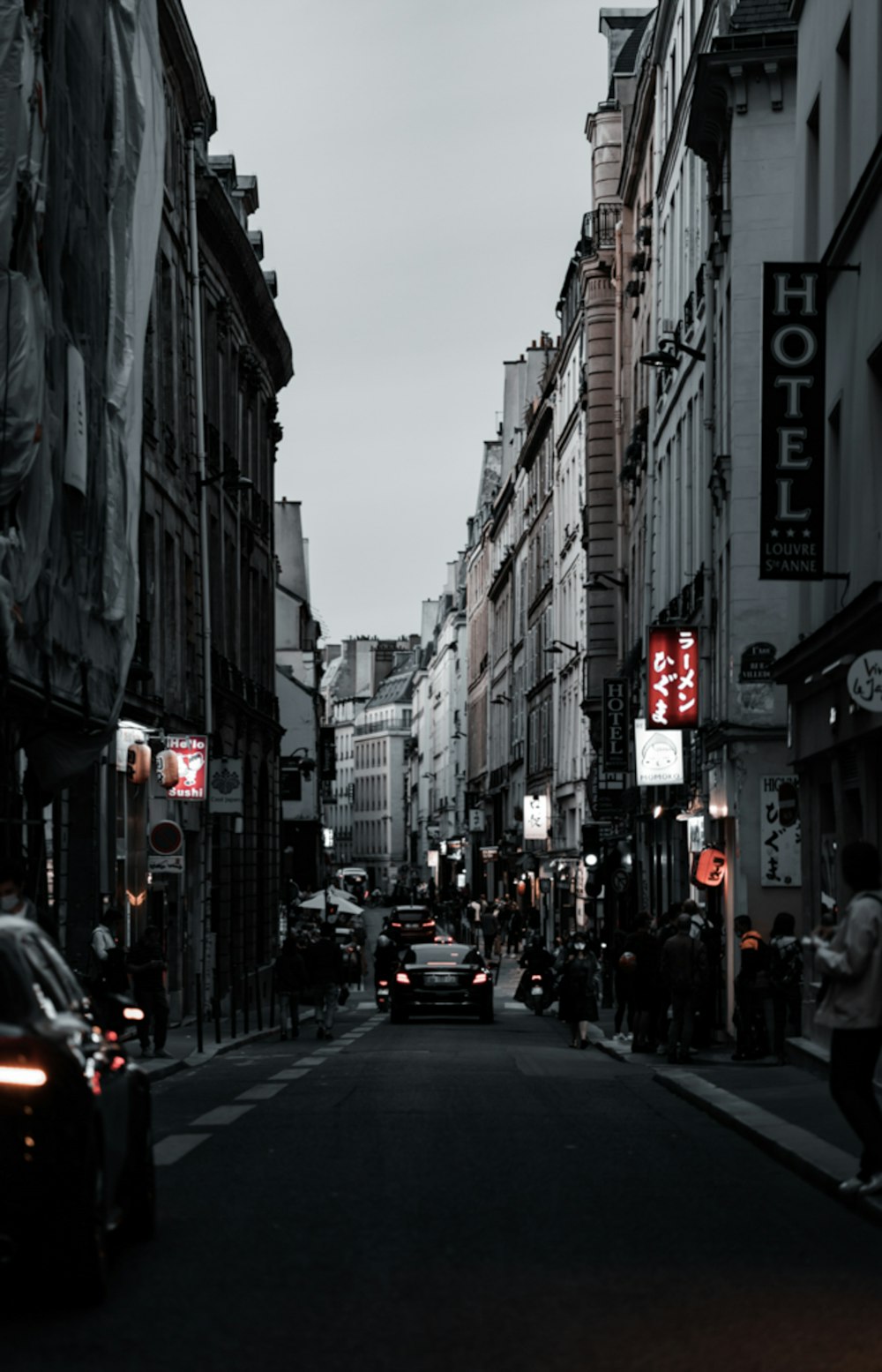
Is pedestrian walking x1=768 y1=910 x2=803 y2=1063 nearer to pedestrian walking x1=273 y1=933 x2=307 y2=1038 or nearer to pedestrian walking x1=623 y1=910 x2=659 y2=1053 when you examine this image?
pedestrian walking x1=623 y1=910 x2=659 y2=1053

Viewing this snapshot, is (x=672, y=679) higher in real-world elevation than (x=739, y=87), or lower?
lower

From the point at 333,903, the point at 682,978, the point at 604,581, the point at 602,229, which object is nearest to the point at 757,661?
the point at 682,978

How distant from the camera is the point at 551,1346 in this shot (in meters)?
7.84

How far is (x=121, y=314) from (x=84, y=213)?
2284mm

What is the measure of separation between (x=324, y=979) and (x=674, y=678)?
7.01 meters

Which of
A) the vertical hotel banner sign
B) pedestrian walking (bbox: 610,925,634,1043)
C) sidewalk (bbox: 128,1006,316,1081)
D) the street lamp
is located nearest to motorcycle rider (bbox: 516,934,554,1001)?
sidewalk (bbox: 128,1006,316,1081)

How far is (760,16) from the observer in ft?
108

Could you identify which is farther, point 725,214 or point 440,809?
point 440,809

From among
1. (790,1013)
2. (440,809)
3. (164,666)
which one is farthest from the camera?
(440,809)

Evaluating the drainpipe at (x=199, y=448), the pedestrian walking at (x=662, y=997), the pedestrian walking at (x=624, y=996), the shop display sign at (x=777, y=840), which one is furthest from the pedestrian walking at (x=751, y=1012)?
the drainpipe at (x=199, y=448)

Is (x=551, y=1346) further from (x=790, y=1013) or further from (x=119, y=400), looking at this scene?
(x=119, y=400)

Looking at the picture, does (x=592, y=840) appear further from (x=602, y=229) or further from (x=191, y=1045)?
(x=191, y=1045)

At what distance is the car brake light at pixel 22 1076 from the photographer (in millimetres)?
8055

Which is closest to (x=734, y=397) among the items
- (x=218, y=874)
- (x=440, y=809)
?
(x=218, y=874)
